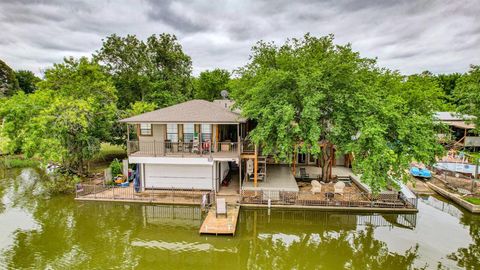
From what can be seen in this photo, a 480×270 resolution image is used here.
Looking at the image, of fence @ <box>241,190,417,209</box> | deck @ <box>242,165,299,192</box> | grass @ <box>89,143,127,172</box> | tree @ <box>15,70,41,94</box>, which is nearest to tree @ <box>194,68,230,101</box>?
grass @ <box>89,143,127,172</box>

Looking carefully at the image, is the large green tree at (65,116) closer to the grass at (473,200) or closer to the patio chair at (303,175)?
the patio chair at (303,175)

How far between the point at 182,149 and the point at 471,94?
1957cm

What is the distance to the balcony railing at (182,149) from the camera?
16.8 meters

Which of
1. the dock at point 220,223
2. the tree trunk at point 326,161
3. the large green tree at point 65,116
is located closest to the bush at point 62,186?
the large green tree at point 65,116

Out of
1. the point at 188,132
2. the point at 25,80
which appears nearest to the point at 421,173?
the point at 188,132

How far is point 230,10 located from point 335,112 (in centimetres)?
1247

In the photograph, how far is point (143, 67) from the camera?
3066 centimetres

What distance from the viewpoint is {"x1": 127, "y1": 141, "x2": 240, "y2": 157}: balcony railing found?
16.8 meters

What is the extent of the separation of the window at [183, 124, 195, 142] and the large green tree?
24.2 feet

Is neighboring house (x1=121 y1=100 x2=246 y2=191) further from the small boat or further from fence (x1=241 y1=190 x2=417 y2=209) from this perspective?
the small boat

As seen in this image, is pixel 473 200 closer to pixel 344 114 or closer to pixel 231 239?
pixel 344 114

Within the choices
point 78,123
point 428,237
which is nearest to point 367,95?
point 428,237

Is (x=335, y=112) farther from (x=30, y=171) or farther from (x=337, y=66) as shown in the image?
(x=30, y=171)

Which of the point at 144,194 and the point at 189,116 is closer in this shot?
the point at 189,116
